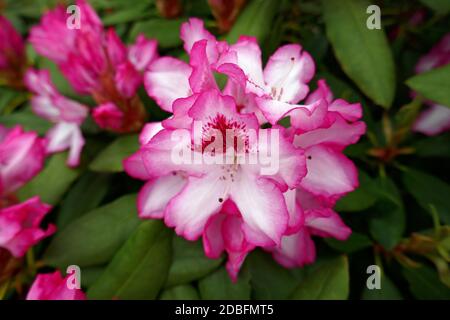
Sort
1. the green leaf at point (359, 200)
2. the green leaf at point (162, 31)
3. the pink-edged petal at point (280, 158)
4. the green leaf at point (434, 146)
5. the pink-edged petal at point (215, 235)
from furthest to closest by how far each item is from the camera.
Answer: the green leaf at point (162, 31), the green leaf at point (434, 146), the green leaf at point (359, 200), the pink-edged petal at point (215, 235), the pink-edged petal at point (280, 158)

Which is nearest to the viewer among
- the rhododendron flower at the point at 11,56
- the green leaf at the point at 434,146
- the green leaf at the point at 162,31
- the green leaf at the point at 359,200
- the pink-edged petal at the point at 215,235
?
the pink-edged petal at the point at 215,235

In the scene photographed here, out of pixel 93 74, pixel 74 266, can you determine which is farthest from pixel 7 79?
pixel 74 266

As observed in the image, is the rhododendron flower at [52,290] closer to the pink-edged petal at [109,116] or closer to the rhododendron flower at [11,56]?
the pink-edged petal at [109,116]

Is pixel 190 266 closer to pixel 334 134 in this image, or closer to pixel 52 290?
pixel 52 290

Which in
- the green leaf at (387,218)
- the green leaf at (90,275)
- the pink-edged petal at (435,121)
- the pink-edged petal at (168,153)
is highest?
the pink-edged petal at (168,153)

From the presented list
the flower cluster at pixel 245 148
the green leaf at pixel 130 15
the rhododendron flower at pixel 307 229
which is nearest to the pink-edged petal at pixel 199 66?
the flower cluster at pixel 245 148

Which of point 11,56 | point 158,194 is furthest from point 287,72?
point 11,56

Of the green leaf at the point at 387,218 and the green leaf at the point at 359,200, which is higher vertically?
the green leaf at the point at 359,200
